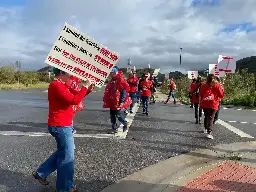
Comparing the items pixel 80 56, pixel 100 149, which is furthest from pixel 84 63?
pixel 100 149

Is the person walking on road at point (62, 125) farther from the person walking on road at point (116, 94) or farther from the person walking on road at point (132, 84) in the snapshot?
the person walking on road at point (132, 84)

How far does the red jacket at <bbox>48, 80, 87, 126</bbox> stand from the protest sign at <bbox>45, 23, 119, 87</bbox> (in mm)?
248

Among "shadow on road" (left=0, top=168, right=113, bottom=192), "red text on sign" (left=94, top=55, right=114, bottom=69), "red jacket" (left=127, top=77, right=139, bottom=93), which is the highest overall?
"red text on sign" (left=94, top=55, right=114, bottom=69)

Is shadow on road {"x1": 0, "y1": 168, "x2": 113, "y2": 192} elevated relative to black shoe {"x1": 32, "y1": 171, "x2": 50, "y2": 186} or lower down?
lower down

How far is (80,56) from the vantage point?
487 centimetres

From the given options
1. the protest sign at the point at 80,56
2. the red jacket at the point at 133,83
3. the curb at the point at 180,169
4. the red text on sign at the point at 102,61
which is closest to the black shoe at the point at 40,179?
the curb at the point at 180,169

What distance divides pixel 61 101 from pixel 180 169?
272cm

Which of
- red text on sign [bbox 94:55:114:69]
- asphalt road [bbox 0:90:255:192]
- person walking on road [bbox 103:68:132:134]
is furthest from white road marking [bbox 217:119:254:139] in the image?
red text on sign [bbox 94:55:114:69]

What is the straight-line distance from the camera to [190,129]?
1145cm

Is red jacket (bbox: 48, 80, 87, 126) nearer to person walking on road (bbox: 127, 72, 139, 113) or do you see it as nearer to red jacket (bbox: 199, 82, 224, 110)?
red jacket (bbox: 199, 82, 224, 110)

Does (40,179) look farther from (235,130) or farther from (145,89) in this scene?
(145,89)

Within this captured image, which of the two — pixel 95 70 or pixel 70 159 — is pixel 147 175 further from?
Result: pixel 95 70

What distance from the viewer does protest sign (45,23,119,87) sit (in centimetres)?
476

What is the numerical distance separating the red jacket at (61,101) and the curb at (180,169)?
47.0 inches
